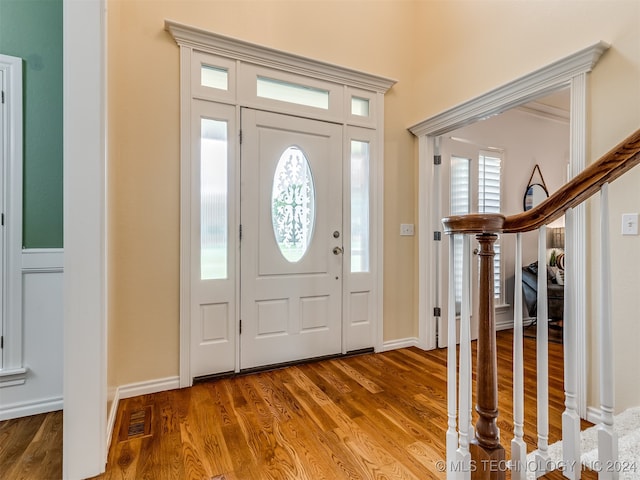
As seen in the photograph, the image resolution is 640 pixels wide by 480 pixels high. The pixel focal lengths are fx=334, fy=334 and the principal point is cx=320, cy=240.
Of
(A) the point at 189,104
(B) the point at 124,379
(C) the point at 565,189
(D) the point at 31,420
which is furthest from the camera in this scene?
(A) the point at 189,104

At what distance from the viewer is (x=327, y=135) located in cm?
288

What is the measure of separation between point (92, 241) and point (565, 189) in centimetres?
182

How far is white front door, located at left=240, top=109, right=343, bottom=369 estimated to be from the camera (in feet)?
8.59

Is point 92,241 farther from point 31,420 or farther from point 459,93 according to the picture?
point 459,93

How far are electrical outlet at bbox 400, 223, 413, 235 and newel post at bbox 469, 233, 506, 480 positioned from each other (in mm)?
2204

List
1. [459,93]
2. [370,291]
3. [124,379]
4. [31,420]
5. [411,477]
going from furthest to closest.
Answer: [370,291] → [459,93] → [124,379] → [31,420] → [411,477]

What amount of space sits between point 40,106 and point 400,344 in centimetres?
330

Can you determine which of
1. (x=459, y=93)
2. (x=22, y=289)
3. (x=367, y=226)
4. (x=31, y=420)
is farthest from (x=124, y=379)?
(x=459, y=93)

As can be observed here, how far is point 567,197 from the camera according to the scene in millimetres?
958

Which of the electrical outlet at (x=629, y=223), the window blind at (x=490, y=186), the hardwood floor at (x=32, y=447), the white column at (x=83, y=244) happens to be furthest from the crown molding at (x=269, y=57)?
the hardwood floor at (x=32, y=447)

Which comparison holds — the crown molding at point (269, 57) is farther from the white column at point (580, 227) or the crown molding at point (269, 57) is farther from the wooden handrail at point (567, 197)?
the wooden handrail at point (567, 197)

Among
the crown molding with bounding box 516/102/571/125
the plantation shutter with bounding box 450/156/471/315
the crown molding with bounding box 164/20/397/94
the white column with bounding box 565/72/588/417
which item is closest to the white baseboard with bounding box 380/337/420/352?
the plantation shutter with bounding box 450/156/471/315

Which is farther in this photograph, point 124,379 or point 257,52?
point 257,52

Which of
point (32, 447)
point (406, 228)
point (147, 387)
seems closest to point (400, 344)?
point (406, 228)
